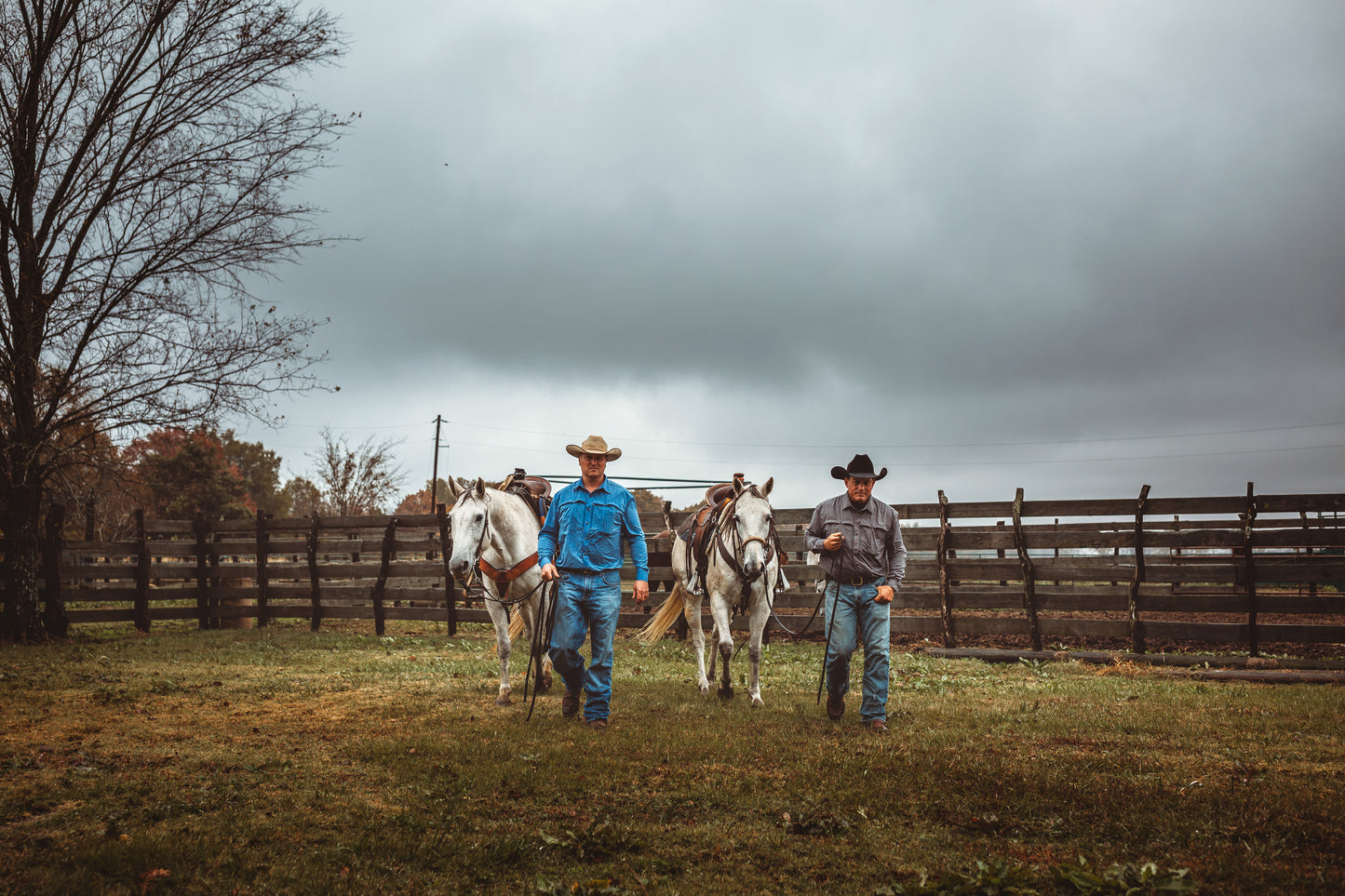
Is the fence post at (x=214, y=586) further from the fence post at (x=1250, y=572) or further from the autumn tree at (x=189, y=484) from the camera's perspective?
the autumn tree at (x=189, y=484)

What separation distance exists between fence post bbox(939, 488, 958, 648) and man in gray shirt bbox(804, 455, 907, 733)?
18.7 feet

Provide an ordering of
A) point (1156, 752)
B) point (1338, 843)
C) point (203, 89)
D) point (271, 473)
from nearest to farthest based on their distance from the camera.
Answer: point (1338, 843)
point (1156, 752)
point (203, 89)
point (271, 473)

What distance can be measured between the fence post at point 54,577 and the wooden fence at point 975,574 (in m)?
0.03

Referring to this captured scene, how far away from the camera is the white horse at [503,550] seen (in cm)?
775

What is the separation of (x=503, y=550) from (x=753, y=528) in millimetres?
2632

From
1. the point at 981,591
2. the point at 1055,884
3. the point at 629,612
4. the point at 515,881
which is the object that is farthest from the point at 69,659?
the point at 981,591

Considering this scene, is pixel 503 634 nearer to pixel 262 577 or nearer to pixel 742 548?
pixel 742 548

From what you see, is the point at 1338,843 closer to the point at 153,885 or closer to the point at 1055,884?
the point at 1055,884

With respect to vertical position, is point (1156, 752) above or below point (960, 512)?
below

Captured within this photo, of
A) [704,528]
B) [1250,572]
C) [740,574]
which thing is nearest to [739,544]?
[740,574]

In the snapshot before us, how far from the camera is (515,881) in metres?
3.74

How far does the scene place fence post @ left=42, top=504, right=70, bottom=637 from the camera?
44.1ft

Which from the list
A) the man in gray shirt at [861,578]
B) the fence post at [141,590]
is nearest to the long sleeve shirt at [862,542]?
the man in gray shirt at [861,578]

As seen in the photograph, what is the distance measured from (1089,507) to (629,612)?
7753 mm
